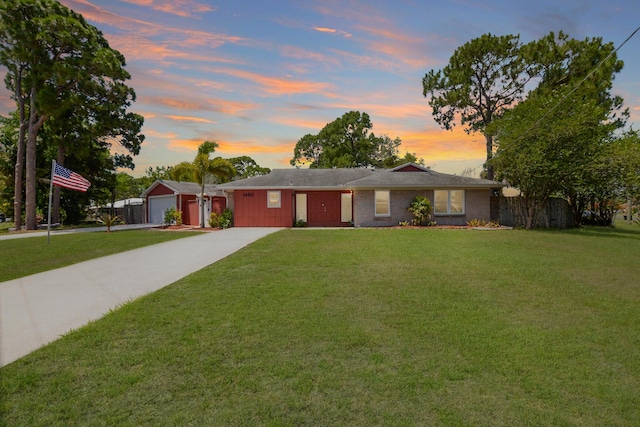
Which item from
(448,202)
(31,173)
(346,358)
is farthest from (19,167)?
(346,358)

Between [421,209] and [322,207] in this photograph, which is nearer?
[421,209]

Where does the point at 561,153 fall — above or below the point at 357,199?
above

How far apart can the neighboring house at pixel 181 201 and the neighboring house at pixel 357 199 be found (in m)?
2.24

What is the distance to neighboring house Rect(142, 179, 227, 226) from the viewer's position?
2534 cm

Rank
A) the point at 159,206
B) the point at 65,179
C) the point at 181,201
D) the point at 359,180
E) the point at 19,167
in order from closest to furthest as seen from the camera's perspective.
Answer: the point at 65,179 < the point at 359,180 < the point at 19,167 < the point at 181,201 < the point at 159,206

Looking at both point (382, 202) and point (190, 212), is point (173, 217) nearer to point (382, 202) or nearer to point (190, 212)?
point (190, 212)

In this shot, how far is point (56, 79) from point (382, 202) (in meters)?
23.8

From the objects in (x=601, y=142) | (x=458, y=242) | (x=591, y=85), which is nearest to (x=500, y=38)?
(x=591, y=85)

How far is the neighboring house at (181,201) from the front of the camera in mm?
25341

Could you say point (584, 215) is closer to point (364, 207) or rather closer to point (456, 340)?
point (364, 207)

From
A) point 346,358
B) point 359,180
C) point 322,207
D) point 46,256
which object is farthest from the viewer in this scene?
point 322,207

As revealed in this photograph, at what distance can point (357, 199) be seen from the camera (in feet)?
73.0

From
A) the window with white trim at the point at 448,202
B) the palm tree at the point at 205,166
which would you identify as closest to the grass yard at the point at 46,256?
the palm tree at the point at 205,166

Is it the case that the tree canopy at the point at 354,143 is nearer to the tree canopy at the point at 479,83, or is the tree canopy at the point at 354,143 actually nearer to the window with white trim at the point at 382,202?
the tree canopy at the point at 479,83
